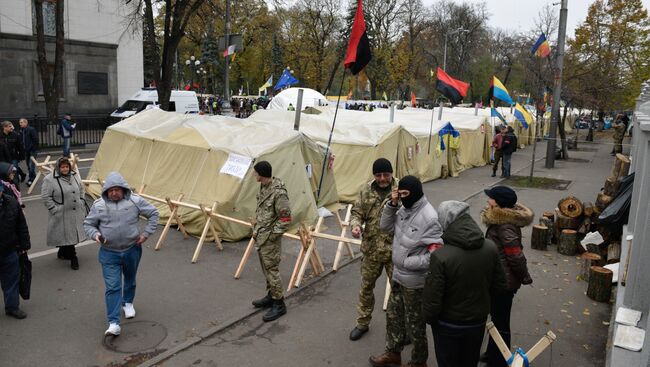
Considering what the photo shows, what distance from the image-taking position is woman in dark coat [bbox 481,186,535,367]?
15.8 feet

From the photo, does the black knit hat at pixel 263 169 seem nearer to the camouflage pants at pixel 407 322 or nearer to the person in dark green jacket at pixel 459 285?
the camouflage pants at pixel 407 322

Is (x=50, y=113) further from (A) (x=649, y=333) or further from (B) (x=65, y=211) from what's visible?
(A) (x=649, y=333)

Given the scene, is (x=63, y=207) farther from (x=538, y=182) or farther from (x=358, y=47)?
(x=538, y=182)

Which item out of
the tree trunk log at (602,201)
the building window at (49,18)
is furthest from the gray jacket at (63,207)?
the building window at (49,18)

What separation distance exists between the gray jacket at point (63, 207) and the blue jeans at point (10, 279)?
5.16ft

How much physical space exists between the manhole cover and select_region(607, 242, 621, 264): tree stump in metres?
6.43

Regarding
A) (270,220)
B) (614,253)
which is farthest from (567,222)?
(270,220)

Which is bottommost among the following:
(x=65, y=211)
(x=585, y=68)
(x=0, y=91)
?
(x=65, y=211)

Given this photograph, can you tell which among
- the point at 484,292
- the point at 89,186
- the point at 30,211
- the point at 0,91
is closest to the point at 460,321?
the point at 484,292

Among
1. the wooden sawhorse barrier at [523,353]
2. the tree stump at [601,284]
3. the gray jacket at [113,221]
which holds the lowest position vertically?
the tree stump at [601,284]

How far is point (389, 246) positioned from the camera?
5.42 meters

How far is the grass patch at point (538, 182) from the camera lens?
16.4m

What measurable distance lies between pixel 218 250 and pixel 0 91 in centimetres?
2568

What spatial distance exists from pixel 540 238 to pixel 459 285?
21.0 ft
